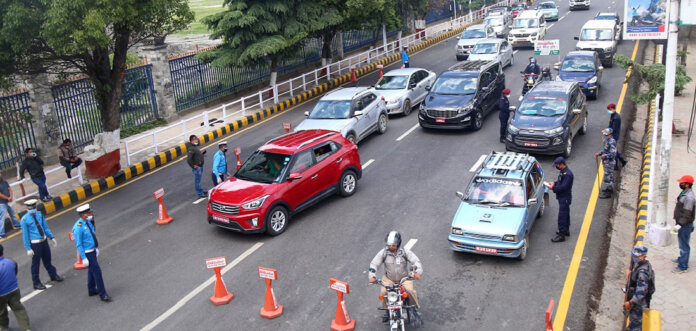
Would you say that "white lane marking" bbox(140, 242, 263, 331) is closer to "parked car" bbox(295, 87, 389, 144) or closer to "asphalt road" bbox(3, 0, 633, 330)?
"asphalt road" bbox(3, 0, 633, 330)

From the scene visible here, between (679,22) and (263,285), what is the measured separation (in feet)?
31.3

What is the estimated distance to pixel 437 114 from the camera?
1925 cm

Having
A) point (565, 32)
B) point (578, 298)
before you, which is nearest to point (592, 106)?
point (578, 298)

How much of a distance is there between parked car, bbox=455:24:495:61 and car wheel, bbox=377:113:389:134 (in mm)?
13829

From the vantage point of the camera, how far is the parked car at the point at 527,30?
A: 3484cm

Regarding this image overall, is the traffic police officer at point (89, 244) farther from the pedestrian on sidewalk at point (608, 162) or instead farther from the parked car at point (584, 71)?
the parked car at point (584, 71)

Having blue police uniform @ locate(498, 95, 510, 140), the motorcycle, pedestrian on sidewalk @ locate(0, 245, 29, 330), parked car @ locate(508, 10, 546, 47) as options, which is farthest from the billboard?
parked car @ locate(508, 10, 546, 47)

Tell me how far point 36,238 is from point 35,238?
0.05 ft

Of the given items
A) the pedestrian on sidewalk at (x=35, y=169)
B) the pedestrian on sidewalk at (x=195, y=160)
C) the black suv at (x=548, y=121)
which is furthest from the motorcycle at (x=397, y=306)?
the pedestrian on sidewalk at (x=35, y=169)

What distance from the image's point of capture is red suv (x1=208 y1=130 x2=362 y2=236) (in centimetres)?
1224

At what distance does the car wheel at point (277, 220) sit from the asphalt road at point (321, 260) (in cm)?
21

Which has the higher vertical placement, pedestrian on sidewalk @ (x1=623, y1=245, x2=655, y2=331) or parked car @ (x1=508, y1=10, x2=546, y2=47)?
parked car @ (x1=508, y1=10, x2=546, y2=47)

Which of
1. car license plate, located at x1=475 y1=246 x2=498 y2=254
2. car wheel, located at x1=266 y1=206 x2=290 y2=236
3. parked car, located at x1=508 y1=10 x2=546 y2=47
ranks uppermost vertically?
parked car, located at x1=508 y1=10 x2=546 y2=47

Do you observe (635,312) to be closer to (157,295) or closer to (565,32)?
→ (157,295)
